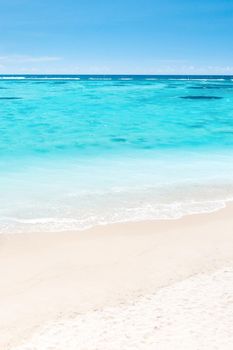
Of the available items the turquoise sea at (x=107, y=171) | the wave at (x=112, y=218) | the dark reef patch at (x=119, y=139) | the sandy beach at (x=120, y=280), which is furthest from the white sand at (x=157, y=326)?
the dark reef patch at (x=119, y=139)

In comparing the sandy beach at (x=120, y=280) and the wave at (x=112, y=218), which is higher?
the wave at (x=112, y=218)

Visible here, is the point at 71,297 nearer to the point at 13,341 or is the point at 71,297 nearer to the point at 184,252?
the point at 13,341

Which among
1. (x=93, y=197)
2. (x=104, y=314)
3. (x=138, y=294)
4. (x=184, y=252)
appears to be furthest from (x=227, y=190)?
(x=104, y=314)

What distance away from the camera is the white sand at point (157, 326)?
4.94 meters

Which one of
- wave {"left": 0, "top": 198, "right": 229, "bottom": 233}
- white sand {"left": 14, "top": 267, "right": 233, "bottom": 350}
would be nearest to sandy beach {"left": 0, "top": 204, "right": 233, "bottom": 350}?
white sand {"left": 14, "top": 267, "right": 233, "bottom": 350}

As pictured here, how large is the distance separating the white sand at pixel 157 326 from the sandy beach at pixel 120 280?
0.01 m

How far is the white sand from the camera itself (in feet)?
16.2

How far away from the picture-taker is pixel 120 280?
22.2 ft

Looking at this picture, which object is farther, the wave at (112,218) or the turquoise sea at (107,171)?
the turquoise sea at (107,171)

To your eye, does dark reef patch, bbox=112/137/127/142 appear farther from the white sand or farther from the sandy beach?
the white sand

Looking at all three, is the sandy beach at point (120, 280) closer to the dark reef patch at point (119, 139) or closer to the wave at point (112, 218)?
the wave at point (112, 218)

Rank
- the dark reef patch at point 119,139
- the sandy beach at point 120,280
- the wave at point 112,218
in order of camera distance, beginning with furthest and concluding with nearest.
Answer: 1. the dark reef patch at point 119,139
2. the wave at point 112,218
3. the sandy beach at point 120,280

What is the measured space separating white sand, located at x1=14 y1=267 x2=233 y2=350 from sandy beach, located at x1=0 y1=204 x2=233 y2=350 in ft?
0.04

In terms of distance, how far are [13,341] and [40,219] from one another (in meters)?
4.37
